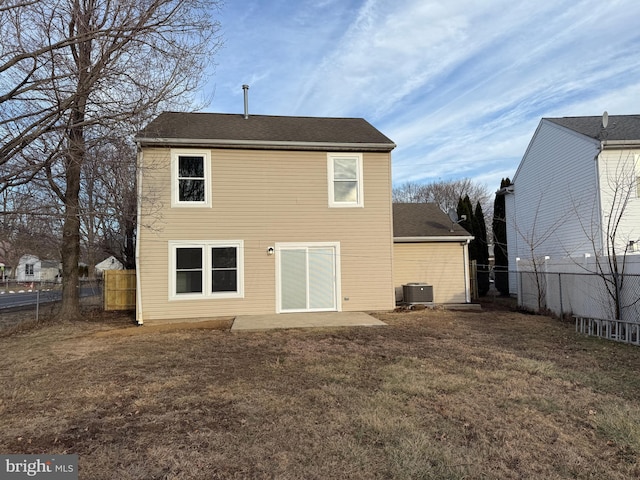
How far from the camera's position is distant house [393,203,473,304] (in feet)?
49.0

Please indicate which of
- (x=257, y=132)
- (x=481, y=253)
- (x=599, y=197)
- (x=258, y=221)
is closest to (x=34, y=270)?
(x=257, y=132)

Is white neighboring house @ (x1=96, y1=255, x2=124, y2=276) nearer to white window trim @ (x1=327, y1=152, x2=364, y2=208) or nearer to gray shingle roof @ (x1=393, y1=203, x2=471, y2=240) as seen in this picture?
white window trim @ (x1=327, y1=152, x2=364, y2=208)

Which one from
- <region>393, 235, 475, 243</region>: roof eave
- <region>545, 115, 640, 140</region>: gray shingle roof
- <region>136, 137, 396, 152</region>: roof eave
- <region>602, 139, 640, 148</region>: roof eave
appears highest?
<region>545, 115, 640, 140</region>: gray shingle roof

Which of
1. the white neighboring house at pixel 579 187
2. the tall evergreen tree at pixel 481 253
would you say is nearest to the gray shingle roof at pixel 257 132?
the white neighboring house at pixel 579 187

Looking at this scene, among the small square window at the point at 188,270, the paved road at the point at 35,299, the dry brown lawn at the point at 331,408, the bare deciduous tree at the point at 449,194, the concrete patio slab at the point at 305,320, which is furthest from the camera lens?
the bare deciduous tree at the point at 449,194

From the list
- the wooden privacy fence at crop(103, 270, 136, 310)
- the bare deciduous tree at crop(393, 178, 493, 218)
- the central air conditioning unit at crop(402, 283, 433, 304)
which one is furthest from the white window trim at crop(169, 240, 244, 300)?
the bare deciduous tree at crop(393, 178, 493, 218)

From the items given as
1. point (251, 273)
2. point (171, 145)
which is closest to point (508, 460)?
point (251, 273)

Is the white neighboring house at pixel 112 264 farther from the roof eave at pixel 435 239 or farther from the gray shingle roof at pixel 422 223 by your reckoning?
the roof eave at pixel 435 239

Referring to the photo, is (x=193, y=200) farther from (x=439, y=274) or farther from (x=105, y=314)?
(x=439, y=274)

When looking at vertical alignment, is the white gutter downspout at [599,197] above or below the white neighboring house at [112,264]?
above

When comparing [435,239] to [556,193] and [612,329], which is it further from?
[612,329]

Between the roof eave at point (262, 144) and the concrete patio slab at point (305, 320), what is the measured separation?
506 cm

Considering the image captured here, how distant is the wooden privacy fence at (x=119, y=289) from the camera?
15406 mm

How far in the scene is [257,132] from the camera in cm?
1260
